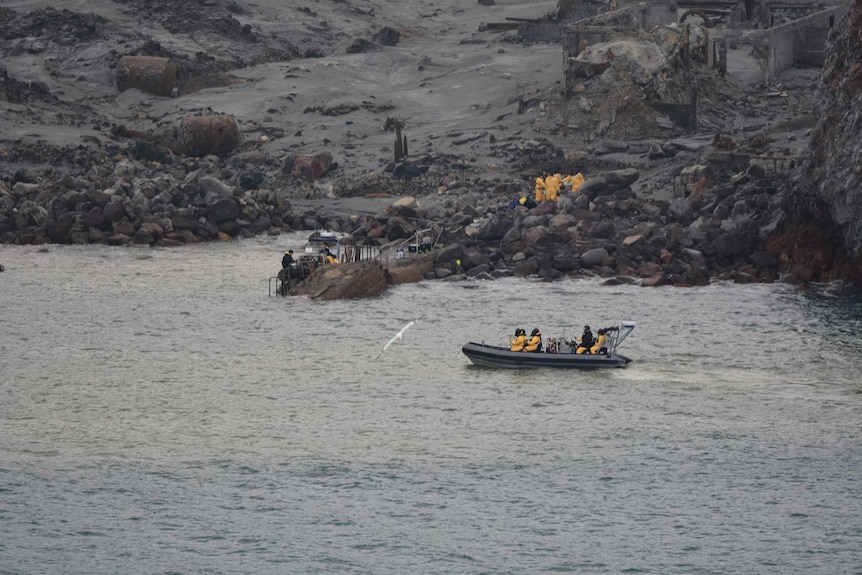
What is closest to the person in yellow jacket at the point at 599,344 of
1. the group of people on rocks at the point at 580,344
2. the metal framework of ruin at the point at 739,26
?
the group of people on rocks at the point at 580,344

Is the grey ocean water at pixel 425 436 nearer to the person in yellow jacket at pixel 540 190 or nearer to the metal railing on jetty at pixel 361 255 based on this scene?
the metal railing on jetty at pixel 361 255

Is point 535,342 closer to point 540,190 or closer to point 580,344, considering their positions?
point 580,344

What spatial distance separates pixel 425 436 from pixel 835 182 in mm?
29977

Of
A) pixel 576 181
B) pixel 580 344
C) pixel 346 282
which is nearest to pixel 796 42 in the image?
pixel 576 181

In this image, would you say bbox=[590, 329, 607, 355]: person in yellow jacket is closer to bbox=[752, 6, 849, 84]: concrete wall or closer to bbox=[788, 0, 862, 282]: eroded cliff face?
bbox=[788, 0, 862, 282]: eroded cliff face

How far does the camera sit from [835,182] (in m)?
70.7

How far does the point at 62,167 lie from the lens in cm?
9494

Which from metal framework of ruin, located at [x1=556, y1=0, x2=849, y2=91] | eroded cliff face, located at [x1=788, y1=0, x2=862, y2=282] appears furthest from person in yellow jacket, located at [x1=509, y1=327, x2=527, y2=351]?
metal framework of ruin, located at [x1=556, y1=0, x2=849, y2=91]

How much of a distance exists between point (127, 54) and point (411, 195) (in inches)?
1449

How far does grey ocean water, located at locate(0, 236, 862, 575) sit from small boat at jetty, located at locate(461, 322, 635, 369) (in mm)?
593

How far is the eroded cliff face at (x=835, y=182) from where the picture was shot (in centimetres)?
6981

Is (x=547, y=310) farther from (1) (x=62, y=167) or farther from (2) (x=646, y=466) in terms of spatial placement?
(1) (x=62, y=167)

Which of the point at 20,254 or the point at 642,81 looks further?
the point at 642,81

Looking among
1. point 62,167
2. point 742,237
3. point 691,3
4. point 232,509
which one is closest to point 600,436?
point 232,509
